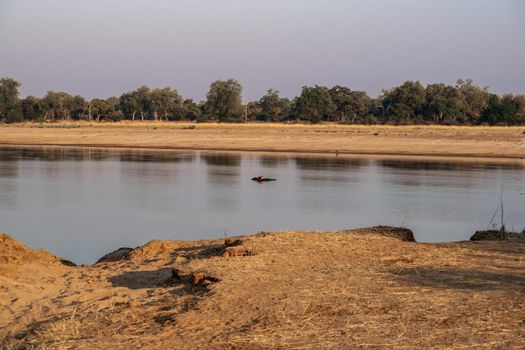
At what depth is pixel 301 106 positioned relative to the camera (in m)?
82.8

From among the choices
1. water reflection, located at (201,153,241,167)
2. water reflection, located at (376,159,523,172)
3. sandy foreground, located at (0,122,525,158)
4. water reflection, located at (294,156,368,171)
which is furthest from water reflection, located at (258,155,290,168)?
water reflection, located at (376,159,523,172)

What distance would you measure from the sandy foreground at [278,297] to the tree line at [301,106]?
6721cm

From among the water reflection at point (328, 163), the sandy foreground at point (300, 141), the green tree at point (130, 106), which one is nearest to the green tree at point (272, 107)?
the green tree at point (130, 106)

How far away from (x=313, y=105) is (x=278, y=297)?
75727mm

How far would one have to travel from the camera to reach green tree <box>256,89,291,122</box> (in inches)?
3563

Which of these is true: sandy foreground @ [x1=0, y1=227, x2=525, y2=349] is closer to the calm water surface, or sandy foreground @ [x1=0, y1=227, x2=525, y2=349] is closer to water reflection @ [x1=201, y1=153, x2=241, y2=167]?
the calm water surface

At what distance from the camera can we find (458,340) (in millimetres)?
5754

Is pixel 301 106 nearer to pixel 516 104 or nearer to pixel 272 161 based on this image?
pixel 516 104

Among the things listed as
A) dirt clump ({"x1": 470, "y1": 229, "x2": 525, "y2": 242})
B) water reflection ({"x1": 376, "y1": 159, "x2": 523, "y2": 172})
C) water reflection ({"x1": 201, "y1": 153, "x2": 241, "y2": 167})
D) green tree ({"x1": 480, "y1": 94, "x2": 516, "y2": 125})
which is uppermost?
green tree ({"x1": 480, "y1": 94, "x2": 516, "y2": 125})

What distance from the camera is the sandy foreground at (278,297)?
6027mm

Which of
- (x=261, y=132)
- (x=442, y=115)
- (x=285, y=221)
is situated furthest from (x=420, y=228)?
(x=442, y=115)

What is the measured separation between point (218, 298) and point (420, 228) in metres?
9.56

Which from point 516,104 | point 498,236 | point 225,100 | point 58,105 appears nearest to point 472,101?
point 516,104

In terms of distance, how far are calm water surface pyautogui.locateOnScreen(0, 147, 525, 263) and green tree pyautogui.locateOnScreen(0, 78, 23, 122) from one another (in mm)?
50940
